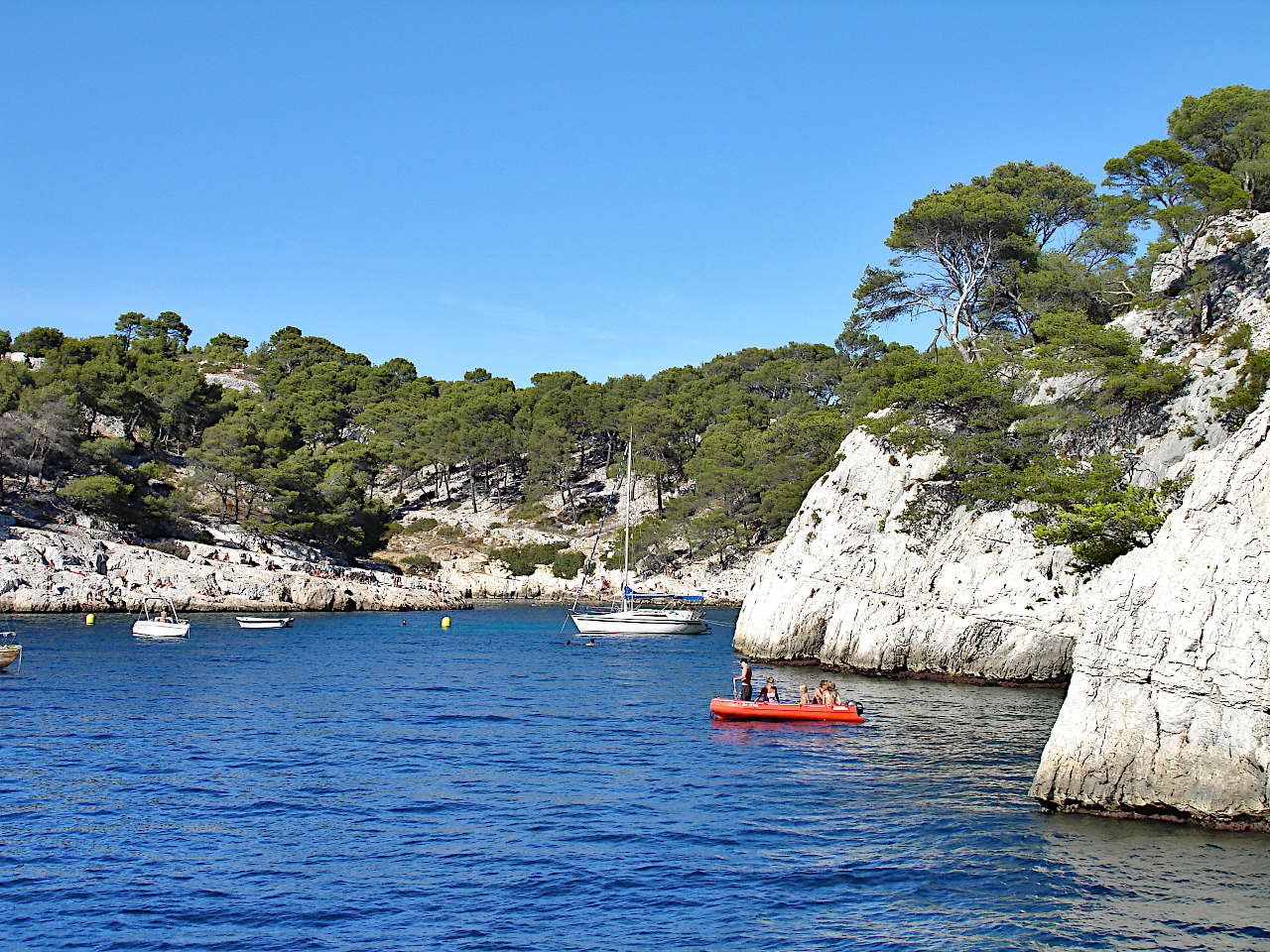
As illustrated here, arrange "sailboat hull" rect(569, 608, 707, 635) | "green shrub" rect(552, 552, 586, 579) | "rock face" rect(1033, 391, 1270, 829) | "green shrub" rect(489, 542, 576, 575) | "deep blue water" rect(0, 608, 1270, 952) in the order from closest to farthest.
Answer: "deep blue water" rect(0, 608, 1270, 952) → "rock face" rect(1033, 391, 1270, 829) → "sailboat hull" rect(569, 608, 707, 635) → "green shrub" rect(552, 552, 586, 579) → "green shrub" rect(489, 542, 576, 575)

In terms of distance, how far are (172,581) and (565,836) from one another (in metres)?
67.4

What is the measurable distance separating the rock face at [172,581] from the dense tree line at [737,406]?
543 centimetres

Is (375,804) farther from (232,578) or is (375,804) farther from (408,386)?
Answer: (408,386)

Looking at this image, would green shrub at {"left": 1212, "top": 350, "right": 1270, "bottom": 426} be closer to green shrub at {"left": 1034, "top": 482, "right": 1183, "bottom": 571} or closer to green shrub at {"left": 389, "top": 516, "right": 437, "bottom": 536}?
green shrub at {"left": 1034, "top": 482, "right": 1183, "bottom": 571}

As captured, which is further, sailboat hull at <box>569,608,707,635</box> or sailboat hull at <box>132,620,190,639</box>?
sailboat hull at <box>569,608,707,635</box>

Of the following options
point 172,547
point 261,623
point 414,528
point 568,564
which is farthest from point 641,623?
point 414,528

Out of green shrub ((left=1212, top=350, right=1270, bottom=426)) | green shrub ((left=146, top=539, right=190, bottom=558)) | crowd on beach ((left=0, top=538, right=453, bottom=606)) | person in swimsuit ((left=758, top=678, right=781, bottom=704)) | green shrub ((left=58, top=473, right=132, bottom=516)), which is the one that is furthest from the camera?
green shrub ((left=146, top=539, right=190, bottom=558))

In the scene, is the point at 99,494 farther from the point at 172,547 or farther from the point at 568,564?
the point at 568,564

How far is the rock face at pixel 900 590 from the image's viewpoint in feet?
132

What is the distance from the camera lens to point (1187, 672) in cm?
1891

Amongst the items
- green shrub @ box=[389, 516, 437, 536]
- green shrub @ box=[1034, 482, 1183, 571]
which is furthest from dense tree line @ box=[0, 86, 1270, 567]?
green shrub @ box=[389, 516, 437, 536]

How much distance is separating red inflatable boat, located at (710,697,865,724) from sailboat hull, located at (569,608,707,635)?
34.6 m

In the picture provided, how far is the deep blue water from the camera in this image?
587 inches

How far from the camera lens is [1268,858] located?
55.9 ft
